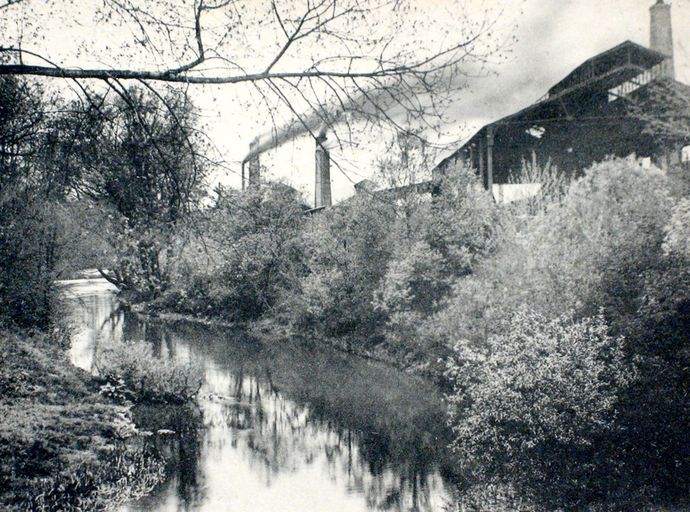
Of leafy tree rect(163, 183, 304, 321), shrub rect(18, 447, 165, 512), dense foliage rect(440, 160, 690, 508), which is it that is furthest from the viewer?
leafy tree rect(163, 183, 304, 321)

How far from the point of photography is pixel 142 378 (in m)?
13.7

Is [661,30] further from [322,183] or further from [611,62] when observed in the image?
[322,183]

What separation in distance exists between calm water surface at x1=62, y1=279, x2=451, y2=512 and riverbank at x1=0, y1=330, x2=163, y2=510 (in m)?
0.58

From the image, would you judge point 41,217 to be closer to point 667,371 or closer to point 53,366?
point 53,366

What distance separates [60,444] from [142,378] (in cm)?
372

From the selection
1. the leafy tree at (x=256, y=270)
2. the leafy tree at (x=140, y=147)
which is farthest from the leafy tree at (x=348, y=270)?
the leafy tree at (x=140, y=147)

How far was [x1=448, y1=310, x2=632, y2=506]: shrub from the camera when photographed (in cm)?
985

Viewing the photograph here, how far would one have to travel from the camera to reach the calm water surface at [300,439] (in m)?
9.41

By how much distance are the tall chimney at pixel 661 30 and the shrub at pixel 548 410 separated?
5.01 meters

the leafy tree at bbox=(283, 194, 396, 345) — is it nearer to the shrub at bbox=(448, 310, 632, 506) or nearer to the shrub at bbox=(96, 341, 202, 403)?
the shrub at bbox=(96, 341, 202, 403)

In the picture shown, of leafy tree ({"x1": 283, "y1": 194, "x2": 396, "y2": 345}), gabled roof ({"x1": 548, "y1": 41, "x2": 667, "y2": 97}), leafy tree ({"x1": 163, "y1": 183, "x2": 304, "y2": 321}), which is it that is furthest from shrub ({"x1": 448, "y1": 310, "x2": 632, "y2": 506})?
leafy tree ({"x1": 163, "y1": 183, "x2": 304, "y2": 321})

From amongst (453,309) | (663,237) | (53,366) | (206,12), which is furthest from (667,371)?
(53,366)

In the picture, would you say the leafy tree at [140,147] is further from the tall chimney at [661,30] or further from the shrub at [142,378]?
the tall chimney at [661,30]

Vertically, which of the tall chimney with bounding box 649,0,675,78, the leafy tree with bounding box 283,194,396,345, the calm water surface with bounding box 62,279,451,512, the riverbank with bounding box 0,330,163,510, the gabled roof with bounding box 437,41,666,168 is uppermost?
the gabled roof with bounding box 437,41,666,168
